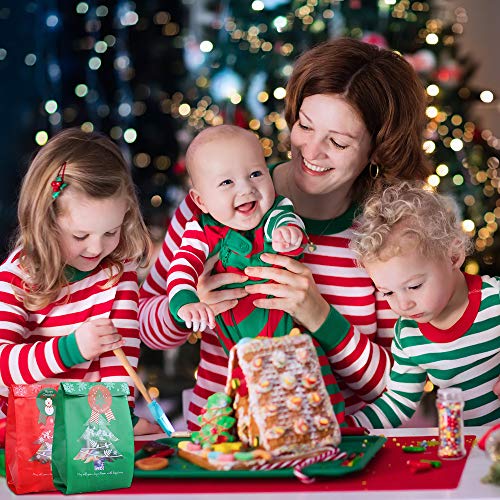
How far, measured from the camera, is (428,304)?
185 centimetres

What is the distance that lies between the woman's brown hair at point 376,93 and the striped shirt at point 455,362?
13.9 inches

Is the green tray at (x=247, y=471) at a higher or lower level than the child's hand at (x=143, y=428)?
lower

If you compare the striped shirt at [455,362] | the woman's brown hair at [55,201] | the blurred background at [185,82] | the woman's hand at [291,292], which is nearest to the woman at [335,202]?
the woman's hand at [291,292]

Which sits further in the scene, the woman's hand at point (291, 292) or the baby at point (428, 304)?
the woman's hand at point (291, 292)

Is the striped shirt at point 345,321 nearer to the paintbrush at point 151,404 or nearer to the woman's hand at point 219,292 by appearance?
the woman's hand at point 219,292

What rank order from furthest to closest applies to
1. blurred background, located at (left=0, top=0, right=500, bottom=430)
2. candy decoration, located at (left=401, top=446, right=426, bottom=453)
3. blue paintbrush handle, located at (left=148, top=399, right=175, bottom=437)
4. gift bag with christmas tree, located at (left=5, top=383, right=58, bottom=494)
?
blurred background, located at (left=0, top=0, right=500, bottom=430) < blue paintbrush handle, located at (left=148, top=399, right=175, bottom=437) < candy decoration, located at (left=401, top=446, right=426, bottom=453) < gift bag with christmas tree, located at (left=5, top=383, right=58, bottom=494)

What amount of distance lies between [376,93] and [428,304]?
1.71 ft

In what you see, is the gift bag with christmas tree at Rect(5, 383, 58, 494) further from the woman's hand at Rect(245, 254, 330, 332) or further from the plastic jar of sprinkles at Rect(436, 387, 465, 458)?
the plastic jar of sprinkles at Rect(436, 387, 465, 458)

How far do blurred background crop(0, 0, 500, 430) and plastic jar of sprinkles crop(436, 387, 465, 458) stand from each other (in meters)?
2.28

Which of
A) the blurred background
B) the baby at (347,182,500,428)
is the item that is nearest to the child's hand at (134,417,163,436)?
the baby at (347,182,500,428)

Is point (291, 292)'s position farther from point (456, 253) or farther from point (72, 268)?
point (72, 268)

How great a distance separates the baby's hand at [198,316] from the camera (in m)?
1.81

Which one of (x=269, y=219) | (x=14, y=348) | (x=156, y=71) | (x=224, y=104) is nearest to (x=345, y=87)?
(x=269, y=219)

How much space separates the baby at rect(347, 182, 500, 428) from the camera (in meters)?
1.85
